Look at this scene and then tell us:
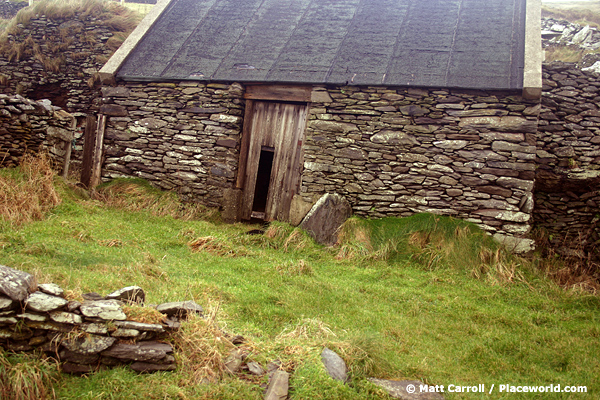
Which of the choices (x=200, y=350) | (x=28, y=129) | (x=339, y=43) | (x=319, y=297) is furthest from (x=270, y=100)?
(x=200, y=350)

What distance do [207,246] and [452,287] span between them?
344 cm

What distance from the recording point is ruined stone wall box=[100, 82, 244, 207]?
866cm

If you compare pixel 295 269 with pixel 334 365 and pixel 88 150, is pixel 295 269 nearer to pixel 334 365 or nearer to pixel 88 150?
pixel 334 365

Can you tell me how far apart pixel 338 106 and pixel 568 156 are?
4460 millimetres

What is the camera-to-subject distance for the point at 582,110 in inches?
333

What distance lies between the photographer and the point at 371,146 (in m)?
7.79

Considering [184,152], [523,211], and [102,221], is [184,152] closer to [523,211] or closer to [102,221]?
[102,221]

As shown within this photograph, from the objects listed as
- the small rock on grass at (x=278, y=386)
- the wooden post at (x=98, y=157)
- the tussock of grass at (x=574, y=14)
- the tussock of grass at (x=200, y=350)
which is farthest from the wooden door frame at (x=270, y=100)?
the tussock of grass at (x=574, y=14)

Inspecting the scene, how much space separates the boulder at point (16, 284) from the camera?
304 centimetres

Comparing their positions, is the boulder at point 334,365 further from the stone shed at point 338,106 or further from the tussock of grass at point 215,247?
the stone shed at point 338,106

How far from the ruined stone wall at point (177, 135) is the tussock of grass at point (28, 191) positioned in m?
1.66

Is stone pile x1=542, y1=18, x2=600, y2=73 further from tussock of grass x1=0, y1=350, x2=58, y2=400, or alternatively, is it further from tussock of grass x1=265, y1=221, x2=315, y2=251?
tussock of grass x1=0, y1=350, x2=58, y2=400

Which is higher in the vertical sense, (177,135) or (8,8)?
(8,8)

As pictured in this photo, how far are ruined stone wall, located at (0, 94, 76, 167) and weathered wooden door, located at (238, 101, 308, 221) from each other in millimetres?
3274
